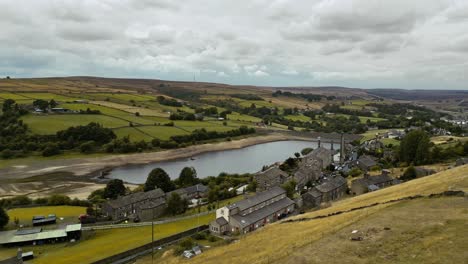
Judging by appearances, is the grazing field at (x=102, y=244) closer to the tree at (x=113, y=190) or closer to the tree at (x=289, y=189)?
the tree at (x=289, y=189)

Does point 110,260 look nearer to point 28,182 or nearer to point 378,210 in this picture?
point 378,210

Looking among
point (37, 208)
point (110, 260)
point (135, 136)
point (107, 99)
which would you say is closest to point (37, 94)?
point (107, 99)

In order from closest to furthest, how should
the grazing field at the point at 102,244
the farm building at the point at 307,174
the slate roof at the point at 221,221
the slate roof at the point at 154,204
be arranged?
the grazing field at the point at 102,244 < the slate roof at the point at 221,221 < the slate roof at the point at 154,204 < the farm building at the point at 307,174

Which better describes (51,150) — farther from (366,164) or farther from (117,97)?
(117,97)

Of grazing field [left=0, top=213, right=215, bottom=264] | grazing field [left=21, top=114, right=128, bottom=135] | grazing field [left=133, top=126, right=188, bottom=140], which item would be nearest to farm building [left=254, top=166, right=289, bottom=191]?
grazing field [left=0, top=213, right=215, bottom=264]

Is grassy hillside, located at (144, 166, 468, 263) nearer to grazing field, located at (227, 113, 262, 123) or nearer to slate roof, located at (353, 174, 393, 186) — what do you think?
slate roof, located at (353, 174, 393, 186)

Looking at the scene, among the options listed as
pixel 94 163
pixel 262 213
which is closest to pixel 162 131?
pixel 94 163

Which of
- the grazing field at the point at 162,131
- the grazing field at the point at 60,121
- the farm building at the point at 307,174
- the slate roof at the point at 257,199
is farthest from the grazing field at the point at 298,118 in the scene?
the slate roof at the point at 257,199
